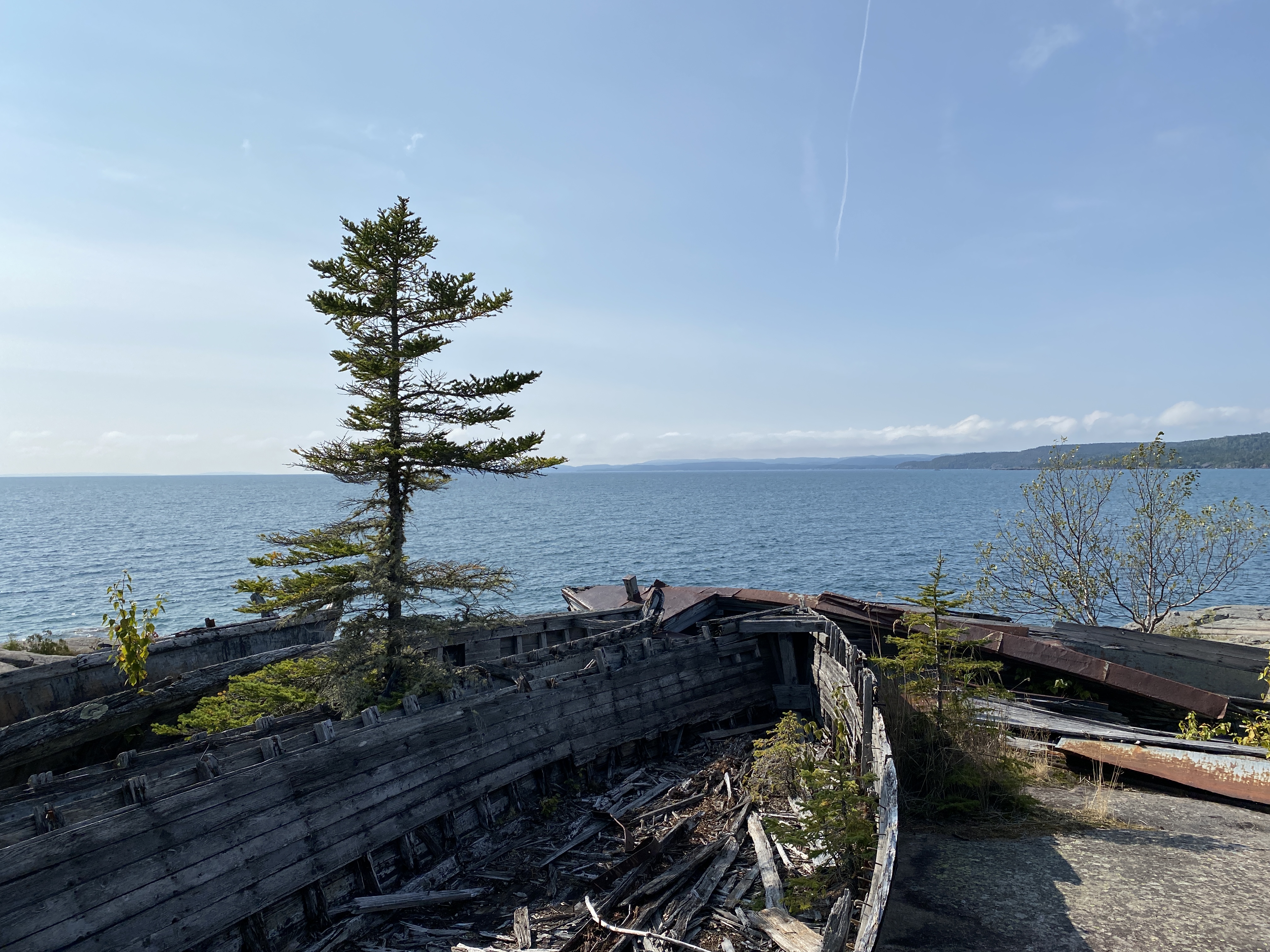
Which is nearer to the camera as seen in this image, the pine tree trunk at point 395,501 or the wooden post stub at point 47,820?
the wooden post stub at point 47,820

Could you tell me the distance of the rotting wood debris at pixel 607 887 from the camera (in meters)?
8.40

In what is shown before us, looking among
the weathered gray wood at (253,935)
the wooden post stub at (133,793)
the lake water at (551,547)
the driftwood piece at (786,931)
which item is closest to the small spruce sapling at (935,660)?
the driftwood piece at (786,931)

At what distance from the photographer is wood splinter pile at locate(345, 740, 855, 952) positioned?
824cm

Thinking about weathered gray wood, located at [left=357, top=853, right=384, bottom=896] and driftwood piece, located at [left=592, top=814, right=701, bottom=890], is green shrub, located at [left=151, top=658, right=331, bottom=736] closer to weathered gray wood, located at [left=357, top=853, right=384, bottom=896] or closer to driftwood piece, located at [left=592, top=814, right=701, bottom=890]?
weathered gray wood, located at [left=357, top=853, right=384, bottom=896]

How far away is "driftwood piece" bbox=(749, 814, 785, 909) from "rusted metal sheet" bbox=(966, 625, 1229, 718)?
360 inches

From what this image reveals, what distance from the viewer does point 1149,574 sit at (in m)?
27.2

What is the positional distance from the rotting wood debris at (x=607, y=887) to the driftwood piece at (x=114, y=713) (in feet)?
19.1

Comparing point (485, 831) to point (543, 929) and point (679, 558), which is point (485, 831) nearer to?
point (543, 929)

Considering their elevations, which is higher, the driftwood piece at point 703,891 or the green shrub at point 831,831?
the green shrub at point 831,831

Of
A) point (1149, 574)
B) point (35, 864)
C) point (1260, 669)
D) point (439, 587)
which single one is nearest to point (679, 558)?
point (1149, 574)

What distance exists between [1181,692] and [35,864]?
20.0 m

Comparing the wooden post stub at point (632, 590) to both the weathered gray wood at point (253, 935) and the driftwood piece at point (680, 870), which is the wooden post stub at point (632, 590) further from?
the weathered gray wood at point (253, 935)

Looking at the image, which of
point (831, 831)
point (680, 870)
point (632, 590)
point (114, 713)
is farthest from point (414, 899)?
point (632, 590)

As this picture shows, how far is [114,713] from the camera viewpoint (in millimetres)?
11953
